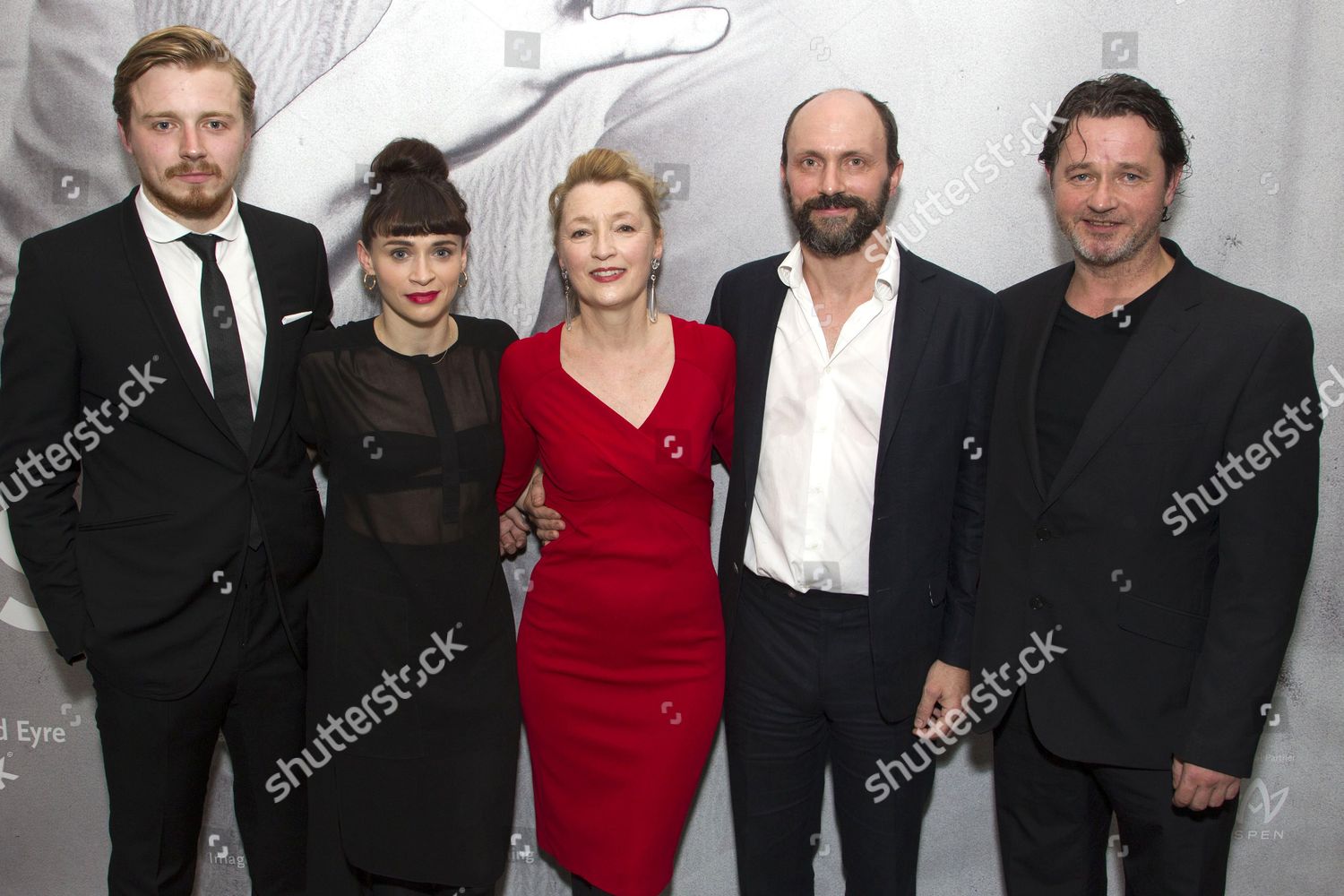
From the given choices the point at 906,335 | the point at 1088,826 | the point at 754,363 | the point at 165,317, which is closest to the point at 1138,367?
the point at 906,335

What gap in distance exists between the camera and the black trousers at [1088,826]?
190cm

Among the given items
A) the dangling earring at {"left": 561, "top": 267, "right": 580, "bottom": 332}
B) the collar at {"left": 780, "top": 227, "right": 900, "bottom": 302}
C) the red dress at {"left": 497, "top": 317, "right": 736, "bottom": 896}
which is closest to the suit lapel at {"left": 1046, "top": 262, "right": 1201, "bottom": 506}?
the collar at {"left": 780, "top": 227, "right": 900, "bottom": 302}

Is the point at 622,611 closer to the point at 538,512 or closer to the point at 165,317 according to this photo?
the point at 538,512

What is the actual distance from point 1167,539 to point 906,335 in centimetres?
65

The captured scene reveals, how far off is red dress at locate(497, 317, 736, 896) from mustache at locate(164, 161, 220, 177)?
74 centimetres

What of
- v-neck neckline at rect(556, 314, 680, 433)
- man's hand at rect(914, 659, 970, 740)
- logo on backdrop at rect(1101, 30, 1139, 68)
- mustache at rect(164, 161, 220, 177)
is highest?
logo on backdrop at rect(1101, 30, 1139, 68)

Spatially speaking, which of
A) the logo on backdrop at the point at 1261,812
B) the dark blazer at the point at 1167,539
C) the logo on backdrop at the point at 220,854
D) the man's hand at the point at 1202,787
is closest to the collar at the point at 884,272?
the dark blazer at the point at 1167,539

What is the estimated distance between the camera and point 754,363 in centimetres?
218

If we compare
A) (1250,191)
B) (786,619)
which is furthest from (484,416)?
(1250,191)

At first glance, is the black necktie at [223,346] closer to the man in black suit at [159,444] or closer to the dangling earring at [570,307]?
the man in black suit at [159,444]

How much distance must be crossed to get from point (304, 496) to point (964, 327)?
5.00 feet

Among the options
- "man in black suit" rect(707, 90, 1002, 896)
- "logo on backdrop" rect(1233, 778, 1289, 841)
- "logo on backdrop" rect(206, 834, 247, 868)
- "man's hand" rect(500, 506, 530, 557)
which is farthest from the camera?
"logo on backdrop" rect(206, 834, 247, 868)

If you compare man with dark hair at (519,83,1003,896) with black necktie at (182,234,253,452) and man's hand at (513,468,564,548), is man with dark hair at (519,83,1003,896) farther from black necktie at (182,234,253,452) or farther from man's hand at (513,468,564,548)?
black necktie at (182,234,253,452)

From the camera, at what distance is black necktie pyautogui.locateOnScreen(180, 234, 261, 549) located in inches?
80.7
